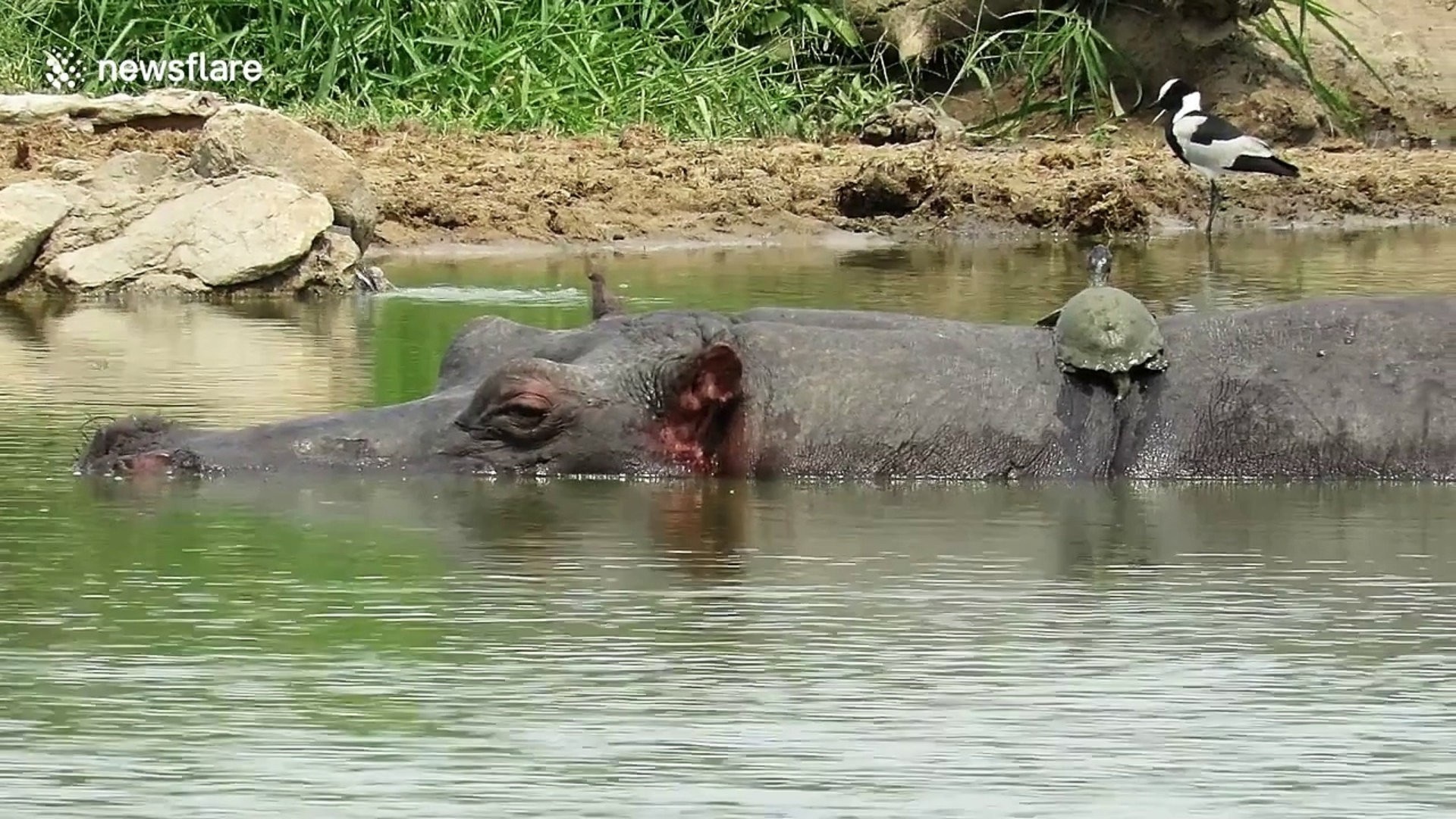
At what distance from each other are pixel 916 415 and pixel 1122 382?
0.45m

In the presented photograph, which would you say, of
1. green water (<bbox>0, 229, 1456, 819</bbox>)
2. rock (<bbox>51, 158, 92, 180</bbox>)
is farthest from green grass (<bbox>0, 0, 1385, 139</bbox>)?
green water (<bbox>0, 229, 1456, 819</bbox>)

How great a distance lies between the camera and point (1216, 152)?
1558cm

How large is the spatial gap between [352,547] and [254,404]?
7.05ft

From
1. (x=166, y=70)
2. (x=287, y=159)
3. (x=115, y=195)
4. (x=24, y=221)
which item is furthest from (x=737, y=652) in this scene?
(x=166, y=70)

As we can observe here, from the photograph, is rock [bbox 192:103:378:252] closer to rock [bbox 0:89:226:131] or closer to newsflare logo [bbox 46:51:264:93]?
rock [bbox 0:89:226:131]

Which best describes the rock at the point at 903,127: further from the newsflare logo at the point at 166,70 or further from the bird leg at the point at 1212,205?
the newsflare logo at the point at 166,70

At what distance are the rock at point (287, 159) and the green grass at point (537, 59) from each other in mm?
3159

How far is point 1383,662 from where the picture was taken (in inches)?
189

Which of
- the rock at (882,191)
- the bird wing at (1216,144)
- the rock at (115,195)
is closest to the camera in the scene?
the rock at (115,195)

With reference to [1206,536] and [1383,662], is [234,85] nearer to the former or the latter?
[1206,536]

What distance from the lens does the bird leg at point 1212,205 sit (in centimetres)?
1532

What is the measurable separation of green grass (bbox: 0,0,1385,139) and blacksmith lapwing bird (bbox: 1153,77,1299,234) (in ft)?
5.59

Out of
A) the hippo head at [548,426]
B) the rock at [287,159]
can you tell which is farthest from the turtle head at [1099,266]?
the rock at [287,159]

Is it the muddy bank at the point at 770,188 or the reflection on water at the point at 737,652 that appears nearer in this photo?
the reflection on water at the point at 737,652
